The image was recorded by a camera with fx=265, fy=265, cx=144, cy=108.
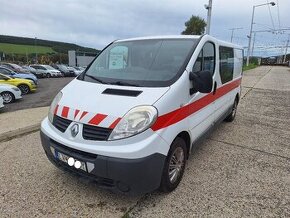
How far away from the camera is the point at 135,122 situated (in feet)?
8.74

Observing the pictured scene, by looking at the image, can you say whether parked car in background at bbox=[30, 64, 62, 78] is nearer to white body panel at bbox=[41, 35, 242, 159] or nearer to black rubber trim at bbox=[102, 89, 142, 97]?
white body panel at bbox=[41, 35, 242, 159]

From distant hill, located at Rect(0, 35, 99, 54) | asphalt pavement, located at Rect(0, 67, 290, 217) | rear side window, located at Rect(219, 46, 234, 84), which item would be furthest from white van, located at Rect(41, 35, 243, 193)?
distant hill, located at Rect(0, 35, 99, 54)

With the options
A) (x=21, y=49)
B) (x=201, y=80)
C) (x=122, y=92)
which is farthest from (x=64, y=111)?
(x=21, y=49)

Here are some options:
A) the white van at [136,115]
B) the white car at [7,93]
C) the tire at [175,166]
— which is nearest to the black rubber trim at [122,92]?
the white van at [136,115]

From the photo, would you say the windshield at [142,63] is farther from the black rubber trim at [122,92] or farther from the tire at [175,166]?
the tire at [175,166]

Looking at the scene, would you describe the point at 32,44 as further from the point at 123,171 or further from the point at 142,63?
the point at 123,171

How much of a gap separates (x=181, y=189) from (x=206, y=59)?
190 cm

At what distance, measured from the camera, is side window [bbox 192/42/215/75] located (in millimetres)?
3590

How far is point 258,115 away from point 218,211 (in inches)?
218

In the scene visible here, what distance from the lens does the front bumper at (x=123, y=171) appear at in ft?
8.45

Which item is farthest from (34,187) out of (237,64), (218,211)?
(237,64)

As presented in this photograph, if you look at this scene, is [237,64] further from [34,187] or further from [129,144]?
[34,187]

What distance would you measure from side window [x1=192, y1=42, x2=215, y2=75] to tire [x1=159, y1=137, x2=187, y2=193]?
3.29ft

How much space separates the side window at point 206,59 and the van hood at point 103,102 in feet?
2.84
